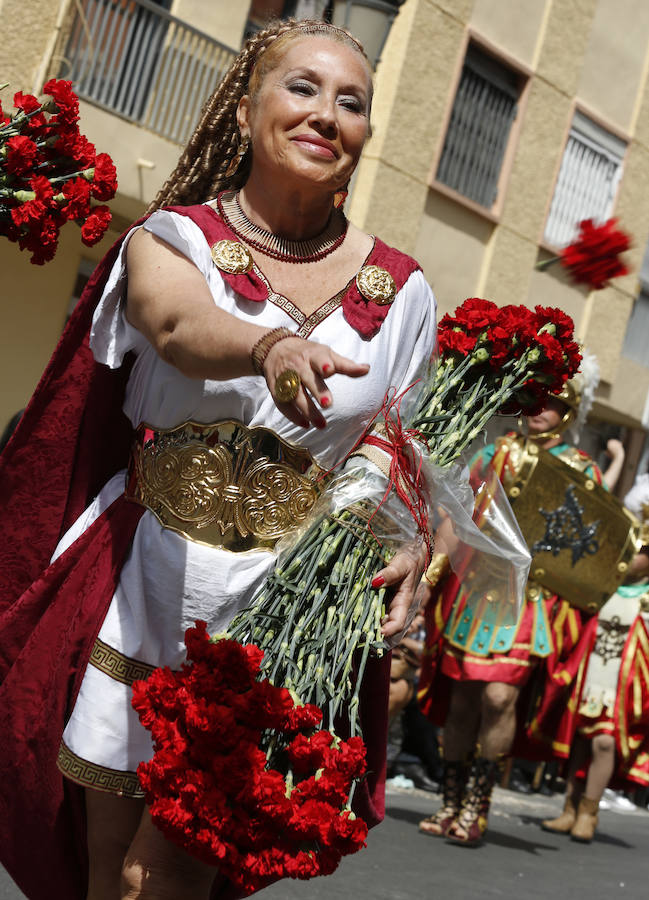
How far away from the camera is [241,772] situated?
8.34ft

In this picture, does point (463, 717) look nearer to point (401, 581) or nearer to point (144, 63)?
point (401, 581)

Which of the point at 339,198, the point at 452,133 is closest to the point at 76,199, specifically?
the point at 339,198

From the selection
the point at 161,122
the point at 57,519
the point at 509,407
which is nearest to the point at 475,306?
the point at 509,407

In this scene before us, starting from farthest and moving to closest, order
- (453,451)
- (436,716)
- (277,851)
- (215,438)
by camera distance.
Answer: (436,716)
(453,451)
(215,438)
(277,851)

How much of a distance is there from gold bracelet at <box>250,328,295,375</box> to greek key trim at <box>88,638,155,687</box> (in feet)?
2.70

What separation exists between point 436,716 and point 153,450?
5392 mm

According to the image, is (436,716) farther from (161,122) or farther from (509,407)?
(161,122)

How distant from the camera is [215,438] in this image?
2.86 meters

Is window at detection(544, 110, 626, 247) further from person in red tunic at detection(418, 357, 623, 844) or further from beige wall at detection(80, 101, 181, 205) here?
person in red tunic at detection(418, 357, 623, 844)

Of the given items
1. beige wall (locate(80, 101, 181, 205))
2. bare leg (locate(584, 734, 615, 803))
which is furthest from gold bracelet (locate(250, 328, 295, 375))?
beige wall (locate(80, 101, 181, 205))

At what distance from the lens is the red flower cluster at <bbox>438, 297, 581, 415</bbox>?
10.8 feet

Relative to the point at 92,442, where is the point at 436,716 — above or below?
below

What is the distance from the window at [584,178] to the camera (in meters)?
17.1

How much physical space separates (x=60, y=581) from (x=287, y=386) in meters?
1.09
